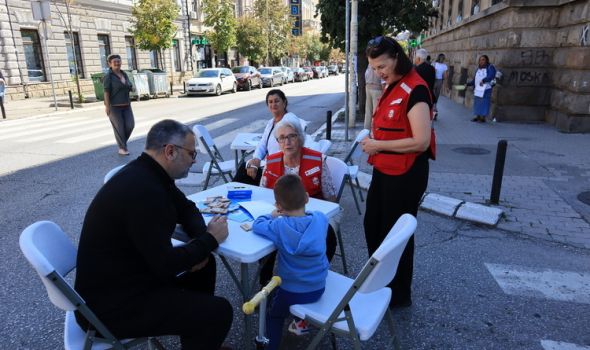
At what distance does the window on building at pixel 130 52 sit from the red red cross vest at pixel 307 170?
27.1 meters

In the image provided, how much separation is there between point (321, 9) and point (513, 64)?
18.3ft

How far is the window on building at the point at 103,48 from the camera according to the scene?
2572 cm

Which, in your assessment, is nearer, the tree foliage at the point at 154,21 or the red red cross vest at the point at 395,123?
the red red cross vest at the point at 395,123

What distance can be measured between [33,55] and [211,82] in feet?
29.4

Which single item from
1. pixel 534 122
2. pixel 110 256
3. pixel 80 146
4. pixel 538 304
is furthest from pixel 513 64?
pixel 110 256

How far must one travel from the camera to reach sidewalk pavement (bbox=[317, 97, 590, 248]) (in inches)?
198

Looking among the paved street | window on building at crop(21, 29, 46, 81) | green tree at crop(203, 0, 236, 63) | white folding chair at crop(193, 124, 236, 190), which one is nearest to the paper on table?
the paved street

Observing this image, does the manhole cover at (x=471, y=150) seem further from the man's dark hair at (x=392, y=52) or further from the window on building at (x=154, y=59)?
the window on building at (x=154, y=59)

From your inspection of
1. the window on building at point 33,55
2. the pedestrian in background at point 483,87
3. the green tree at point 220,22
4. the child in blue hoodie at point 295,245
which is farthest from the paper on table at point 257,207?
the green tree at point 220,22

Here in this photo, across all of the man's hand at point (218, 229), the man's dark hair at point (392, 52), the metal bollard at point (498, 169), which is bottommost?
the metal bollard at point (498, 169)

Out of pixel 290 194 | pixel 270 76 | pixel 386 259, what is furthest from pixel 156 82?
pixel 386 259

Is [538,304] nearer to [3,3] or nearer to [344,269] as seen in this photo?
[344,269]

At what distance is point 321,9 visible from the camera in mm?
12477

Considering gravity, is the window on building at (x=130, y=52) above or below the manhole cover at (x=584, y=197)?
above
